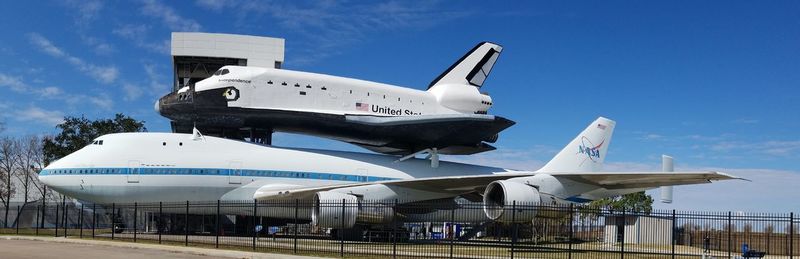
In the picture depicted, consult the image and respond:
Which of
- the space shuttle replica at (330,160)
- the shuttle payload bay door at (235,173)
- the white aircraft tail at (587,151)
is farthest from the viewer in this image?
the white aircraft tail at (587,151)

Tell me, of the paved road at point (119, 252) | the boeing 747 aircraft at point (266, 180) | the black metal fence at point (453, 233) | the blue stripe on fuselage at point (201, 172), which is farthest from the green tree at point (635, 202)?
the paved road at point (119, 252)

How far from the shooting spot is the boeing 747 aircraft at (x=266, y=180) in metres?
28.1

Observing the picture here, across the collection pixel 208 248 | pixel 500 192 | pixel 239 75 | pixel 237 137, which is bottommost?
pixel 208 248

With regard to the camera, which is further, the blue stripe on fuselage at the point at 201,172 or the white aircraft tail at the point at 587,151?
the white aircraft tail at the point at 587,151

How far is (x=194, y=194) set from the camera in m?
30.6

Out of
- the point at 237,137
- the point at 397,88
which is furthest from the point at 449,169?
the point at 237,137

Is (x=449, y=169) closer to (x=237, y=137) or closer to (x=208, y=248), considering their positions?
(x=237, y=137)

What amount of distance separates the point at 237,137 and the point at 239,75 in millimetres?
5760

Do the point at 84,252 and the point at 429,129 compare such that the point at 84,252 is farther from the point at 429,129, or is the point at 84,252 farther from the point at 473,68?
the point at 473,68

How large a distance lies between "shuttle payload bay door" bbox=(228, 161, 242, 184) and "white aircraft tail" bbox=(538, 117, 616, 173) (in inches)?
546

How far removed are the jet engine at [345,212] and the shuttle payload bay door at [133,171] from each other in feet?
22.9

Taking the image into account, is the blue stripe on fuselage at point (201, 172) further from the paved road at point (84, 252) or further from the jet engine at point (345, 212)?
the paved road at point (84, 252)

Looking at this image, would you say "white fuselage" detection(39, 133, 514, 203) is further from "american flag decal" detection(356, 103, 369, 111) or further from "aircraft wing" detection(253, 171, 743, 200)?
"american flag decal" detection(356, 103, 369, 111)

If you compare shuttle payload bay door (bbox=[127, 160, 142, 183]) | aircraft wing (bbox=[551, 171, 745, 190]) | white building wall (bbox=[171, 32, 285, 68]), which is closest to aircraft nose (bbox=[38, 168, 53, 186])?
shuttle payload bay door (bbox=[127, 160, 142, 183])
